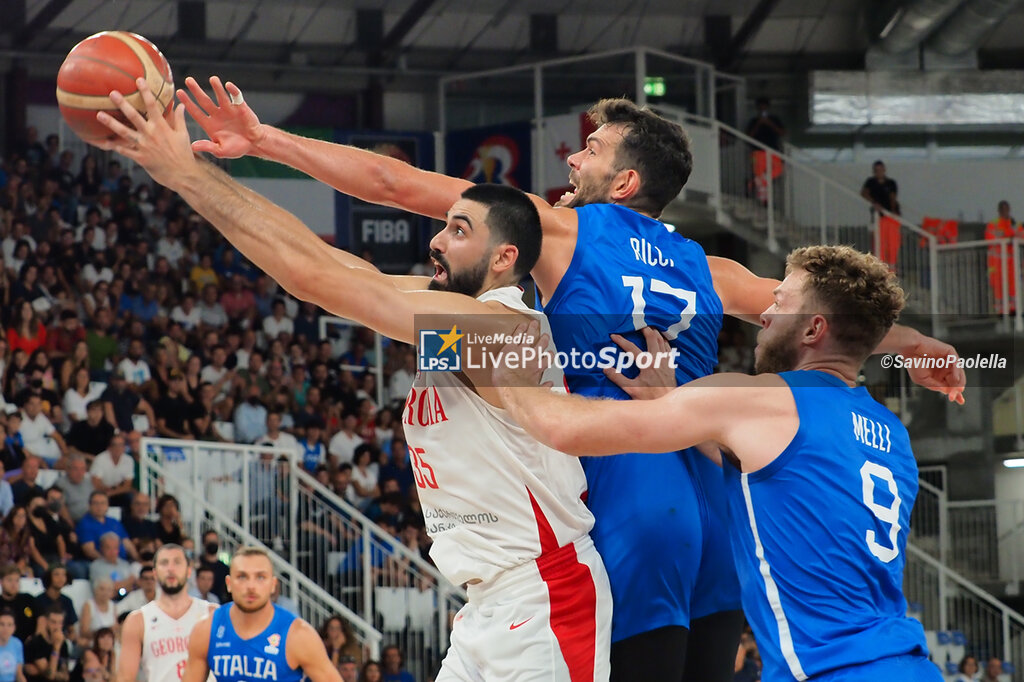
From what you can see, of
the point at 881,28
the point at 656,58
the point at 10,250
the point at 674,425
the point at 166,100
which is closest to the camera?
the point at 674,425

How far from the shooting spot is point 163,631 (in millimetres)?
Answer: 9266

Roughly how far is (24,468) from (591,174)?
360 inches

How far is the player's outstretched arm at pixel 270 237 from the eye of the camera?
3.79 m

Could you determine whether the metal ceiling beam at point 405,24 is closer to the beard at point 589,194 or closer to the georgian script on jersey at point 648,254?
the beard at point 589,194

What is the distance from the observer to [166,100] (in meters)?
4.09

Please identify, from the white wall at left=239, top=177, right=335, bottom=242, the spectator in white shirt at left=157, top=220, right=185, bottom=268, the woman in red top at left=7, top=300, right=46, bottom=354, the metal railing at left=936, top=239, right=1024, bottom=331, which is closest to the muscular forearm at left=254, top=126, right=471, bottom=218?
the woman in red top at left=7, top=300, right=46, bottom=354

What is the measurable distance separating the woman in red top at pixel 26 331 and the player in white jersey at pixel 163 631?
642 cm

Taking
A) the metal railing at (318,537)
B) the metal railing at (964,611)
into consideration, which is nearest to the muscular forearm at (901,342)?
the metal railing at (318,537)

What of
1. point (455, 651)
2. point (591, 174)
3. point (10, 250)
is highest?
point (10, 250)

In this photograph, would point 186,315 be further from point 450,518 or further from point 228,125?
point 450,518

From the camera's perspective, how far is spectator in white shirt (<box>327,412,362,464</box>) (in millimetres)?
16203

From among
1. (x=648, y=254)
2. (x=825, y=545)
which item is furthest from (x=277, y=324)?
(x=825, y=545)

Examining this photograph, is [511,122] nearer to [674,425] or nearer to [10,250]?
[10,250]

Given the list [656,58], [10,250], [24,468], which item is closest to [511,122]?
[656,58]
